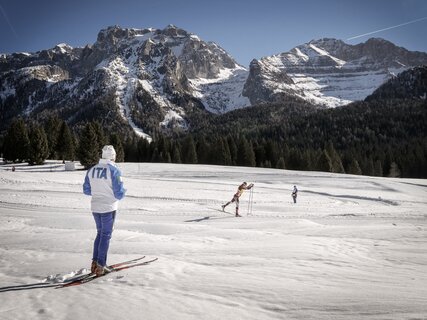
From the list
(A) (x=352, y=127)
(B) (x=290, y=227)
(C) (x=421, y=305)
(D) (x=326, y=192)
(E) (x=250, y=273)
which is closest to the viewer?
(C) (x=421, y=305)

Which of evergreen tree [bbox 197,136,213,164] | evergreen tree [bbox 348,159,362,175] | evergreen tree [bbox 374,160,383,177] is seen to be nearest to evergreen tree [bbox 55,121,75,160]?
evergreen tree [bbox 197,136,213,164]

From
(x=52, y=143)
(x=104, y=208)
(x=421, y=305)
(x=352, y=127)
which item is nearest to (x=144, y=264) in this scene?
(x=104, y=208)

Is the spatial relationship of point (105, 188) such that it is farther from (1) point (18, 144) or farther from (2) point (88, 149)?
(1) point (18, 144)

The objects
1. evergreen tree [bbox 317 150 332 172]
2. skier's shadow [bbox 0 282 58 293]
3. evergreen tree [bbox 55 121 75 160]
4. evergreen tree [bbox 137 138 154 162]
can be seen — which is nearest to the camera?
skier's shadow [bbox 0 282 58 293]

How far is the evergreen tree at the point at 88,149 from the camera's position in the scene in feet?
210

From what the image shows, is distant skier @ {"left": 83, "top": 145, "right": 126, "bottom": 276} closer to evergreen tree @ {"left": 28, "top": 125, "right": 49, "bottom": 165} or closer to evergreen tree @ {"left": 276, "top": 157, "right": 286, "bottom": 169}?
evergreen tree @ {"left": 28, "top": 125, "right": 49, "bottom": 165}

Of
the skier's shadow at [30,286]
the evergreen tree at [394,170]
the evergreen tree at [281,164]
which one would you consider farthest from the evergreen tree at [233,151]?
the skier's shadow at [30,286]

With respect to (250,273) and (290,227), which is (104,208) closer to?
(250,273)

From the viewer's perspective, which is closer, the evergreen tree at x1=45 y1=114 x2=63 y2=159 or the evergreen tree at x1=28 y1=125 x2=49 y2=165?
the evergreen tree at x1=28 y1=125 x2=49 y2=165

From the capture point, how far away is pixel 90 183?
683cm

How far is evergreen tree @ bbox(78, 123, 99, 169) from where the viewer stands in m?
63.9

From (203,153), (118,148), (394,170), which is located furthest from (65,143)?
(394,170)

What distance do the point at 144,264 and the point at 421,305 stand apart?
5199 mm

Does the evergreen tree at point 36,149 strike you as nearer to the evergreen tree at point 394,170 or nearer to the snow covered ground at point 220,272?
the snow covered ground at point 220,272
